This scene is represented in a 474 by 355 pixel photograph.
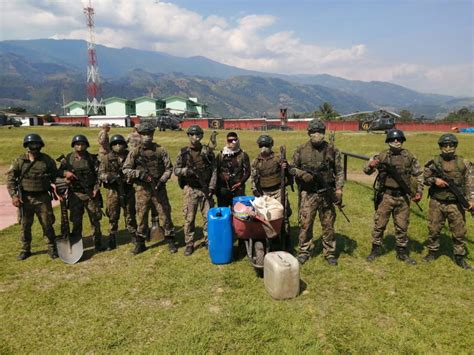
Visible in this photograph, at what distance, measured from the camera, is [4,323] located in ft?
15.6

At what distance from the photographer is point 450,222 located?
623 cm

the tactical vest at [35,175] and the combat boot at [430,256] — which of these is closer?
the combat boot at [430,256]

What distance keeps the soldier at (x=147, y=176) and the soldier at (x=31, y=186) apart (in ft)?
5.28

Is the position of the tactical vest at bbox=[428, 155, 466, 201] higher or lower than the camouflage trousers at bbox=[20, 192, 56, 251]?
higher

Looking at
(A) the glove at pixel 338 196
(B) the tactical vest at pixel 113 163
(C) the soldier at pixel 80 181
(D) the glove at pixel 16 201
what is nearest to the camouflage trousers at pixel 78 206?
(C) the soldier at pixel 80 181

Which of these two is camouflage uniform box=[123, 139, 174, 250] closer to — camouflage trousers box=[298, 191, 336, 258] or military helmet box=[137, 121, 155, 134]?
military helmet box=[137, 121, 155, 134]

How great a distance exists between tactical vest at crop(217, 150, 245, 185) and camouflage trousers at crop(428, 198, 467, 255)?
12.5 ft

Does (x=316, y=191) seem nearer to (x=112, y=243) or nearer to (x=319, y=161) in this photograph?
(x=319, y=161)

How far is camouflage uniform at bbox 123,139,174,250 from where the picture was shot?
700cm

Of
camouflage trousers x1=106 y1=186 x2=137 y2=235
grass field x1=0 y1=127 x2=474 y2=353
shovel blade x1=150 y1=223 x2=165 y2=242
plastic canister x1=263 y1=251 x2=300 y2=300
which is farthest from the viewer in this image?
shovel blade x1=150 y1=223 x2=165 y2=242

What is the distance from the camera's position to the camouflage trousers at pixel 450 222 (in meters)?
6.13

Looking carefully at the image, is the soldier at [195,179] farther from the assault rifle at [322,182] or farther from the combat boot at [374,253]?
the combat boot at [374,253]

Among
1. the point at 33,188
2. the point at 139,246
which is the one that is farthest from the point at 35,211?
the point at 139,246

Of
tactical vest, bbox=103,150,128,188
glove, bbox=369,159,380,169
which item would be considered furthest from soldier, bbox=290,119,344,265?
tactical vest, bbox=103,150,128,188
